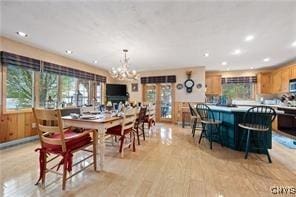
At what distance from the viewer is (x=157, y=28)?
9.99 feet

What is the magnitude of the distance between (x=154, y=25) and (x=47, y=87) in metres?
3.73

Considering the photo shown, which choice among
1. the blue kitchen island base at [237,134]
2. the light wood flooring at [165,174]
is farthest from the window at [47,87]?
the blue kitchen island base at [237,134]

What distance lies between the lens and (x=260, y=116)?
3217mm

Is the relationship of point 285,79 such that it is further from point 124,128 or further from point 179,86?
point 124,128

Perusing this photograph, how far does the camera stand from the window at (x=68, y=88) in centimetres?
529

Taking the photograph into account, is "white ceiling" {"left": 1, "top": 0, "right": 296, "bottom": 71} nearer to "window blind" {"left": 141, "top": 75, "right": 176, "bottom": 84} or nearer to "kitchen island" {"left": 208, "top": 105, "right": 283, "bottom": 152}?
"kitchen island" {"left": 208, "top": 105, "right": 283, "bottom": 152}

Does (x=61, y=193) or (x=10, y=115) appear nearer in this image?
(x=61, y=193)

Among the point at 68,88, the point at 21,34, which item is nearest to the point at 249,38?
the point at 21,34

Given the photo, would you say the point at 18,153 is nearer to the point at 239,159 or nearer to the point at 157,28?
the point at 157,28

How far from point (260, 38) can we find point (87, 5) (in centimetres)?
352

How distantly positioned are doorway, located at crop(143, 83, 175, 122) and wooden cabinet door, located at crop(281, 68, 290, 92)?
400 cm

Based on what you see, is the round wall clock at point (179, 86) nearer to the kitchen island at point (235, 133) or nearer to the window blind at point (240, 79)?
the window blind at point (240, 79)

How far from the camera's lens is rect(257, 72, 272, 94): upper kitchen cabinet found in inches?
262

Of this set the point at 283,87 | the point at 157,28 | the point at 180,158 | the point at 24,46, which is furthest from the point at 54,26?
the point at 283,87
